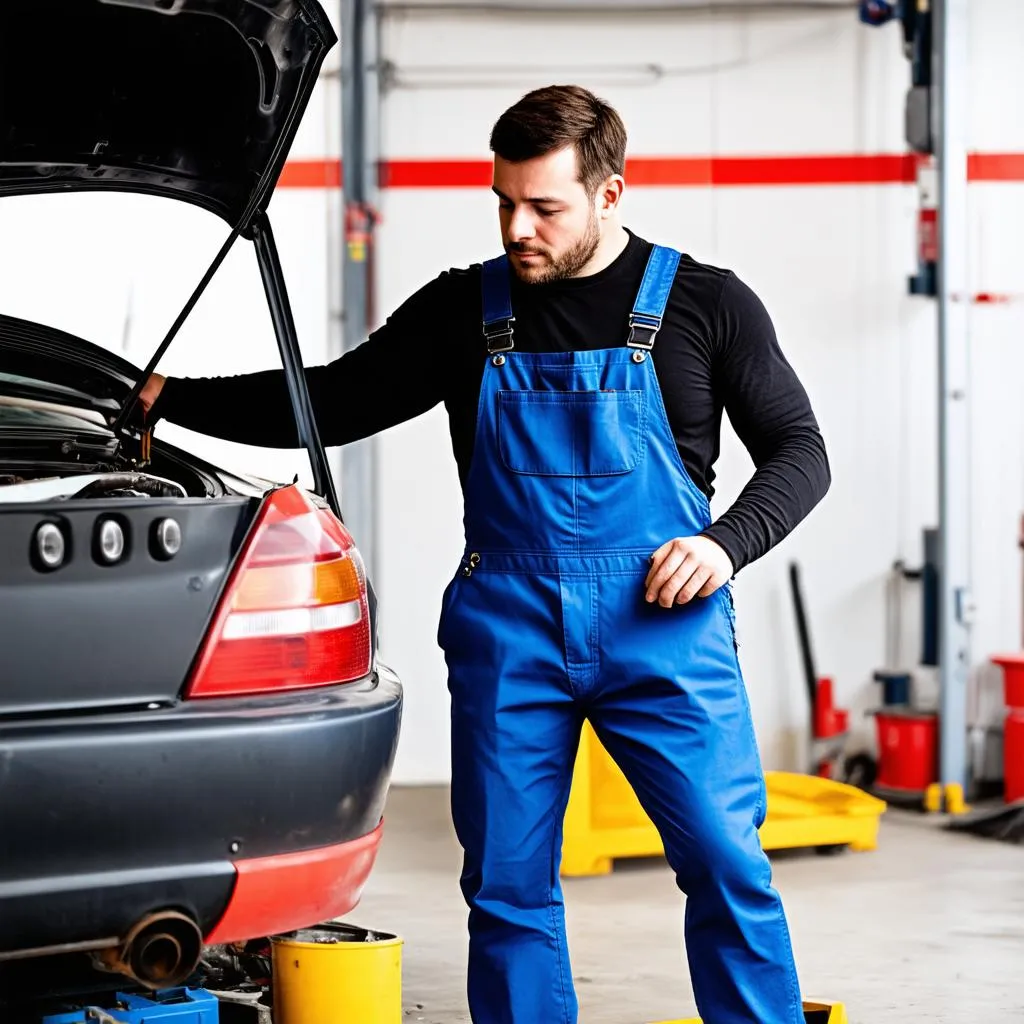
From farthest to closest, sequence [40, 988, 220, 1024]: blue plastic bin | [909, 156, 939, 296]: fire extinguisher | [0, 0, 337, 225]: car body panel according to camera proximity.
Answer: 1. [909, 156, 939, 296]: fire extinguisher
2. [40, 988, 220, 1024]: blue plastic bin
3. [0, 0, 337, 225]: car body panel

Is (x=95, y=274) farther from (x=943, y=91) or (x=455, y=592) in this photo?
(x=943, y=91)

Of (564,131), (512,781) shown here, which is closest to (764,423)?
(564,131)

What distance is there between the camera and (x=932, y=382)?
573cm

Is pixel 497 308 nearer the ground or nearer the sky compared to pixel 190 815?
nearer the sky

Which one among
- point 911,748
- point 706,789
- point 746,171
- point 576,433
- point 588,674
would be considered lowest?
point 911,748

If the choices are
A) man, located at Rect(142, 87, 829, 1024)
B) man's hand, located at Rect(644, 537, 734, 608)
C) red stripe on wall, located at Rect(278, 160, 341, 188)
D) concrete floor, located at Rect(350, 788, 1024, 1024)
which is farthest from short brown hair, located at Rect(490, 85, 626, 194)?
red stripe on wall, located at Rect(278, 160, 341, 188)

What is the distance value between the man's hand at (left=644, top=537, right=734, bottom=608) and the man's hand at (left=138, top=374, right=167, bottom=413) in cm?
90

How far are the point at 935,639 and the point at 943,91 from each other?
1.79 meters

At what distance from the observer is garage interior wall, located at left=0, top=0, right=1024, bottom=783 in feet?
18.5

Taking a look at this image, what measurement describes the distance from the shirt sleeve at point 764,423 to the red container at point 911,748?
3271mm

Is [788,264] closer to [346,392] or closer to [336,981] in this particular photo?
[346,392]

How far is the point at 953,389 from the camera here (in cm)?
522

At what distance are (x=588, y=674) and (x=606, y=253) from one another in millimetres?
613

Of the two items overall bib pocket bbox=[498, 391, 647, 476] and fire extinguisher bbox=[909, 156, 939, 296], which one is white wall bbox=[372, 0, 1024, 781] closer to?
fire extinguisher bbox=[909, 156, 939, 296]
